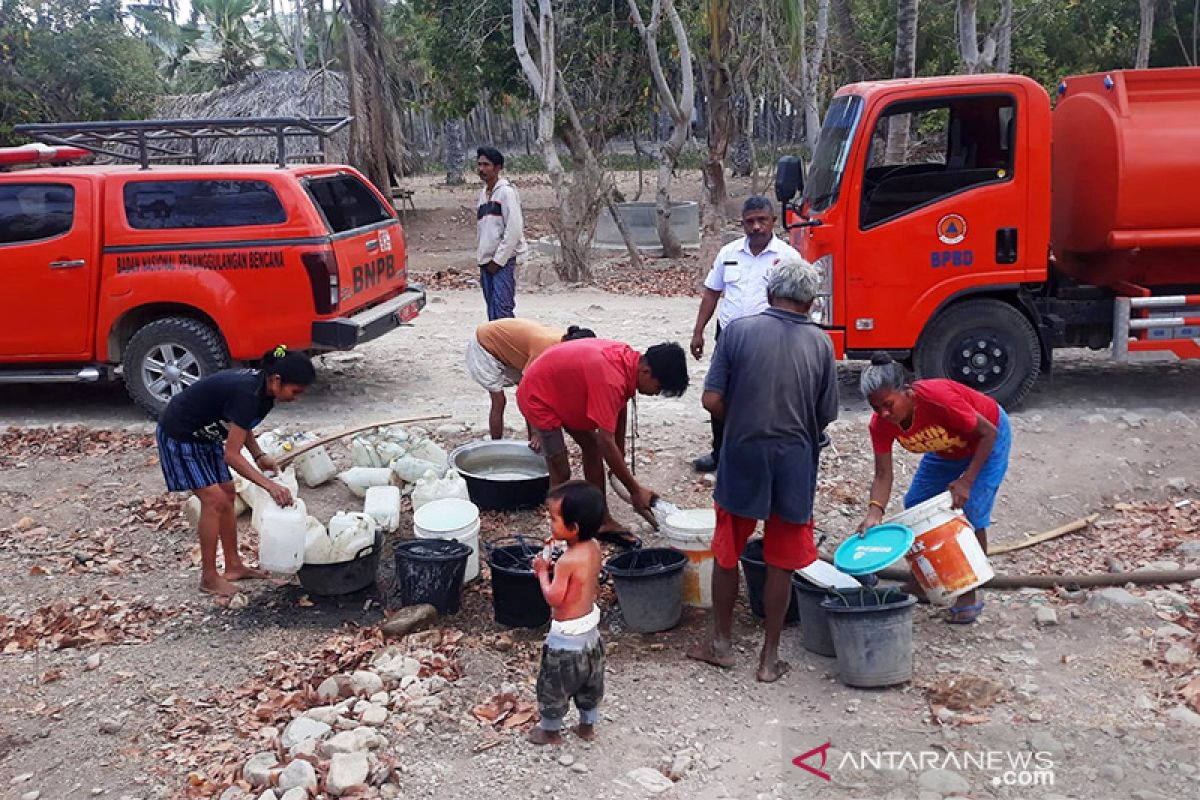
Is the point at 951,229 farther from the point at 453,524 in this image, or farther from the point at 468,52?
the point at 468,52

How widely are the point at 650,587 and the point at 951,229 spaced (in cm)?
413

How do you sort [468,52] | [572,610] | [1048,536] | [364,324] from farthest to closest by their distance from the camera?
[468,52] < [364,324] < [1048,536] < [572,610]

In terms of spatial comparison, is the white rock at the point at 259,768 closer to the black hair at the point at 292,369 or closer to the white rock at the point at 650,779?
the white rock at the point at 650,779

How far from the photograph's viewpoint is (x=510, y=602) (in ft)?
18.1

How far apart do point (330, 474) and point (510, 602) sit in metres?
2.42

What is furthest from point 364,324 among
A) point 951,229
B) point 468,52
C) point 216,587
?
point 468,52

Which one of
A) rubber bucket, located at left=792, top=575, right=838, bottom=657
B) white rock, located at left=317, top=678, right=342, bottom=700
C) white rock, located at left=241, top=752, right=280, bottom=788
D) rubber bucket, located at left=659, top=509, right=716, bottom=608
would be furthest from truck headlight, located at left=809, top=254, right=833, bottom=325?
white rock, located at left=241, top=752, right=280, bottom=788

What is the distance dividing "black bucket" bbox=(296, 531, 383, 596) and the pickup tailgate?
10.4 feet

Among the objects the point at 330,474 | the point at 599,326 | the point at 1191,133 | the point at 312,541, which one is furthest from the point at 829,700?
the point at 599,326

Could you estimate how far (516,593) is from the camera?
18.0 ft

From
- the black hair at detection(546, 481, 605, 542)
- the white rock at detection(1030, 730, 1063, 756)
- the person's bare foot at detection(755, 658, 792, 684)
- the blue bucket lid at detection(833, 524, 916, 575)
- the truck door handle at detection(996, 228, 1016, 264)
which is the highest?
the truck door handle at detection(996, 228, 1016, 264)

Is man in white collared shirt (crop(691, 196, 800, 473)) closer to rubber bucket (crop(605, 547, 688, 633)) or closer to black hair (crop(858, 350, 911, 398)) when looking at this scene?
rubber bucket (crop(605, 547, 688, 633))

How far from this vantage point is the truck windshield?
8.13 metres

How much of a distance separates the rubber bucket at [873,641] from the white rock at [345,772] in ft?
6.51
